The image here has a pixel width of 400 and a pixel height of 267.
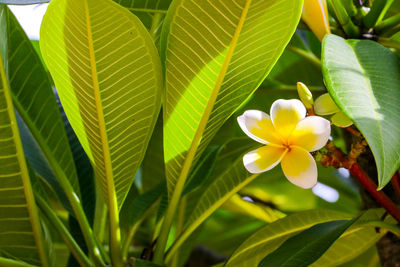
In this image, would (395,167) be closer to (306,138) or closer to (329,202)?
(306,138)

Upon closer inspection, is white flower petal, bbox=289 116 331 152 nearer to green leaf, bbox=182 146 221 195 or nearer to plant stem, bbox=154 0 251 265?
plant stem, bbox=154 0 251 265

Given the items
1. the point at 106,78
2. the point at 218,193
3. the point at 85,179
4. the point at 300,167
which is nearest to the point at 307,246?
the point at 300,167

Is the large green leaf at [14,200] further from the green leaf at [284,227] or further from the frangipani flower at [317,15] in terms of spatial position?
the frangipani flower at [317,15]

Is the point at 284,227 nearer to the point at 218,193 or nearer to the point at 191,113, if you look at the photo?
the point at 218,193

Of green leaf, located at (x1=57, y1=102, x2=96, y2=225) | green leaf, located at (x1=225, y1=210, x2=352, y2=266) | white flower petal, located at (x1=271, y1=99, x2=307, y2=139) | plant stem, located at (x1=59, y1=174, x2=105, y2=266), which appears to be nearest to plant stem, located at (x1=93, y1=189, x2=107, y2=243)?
green leaf, located at (x1=57, y1=102, x2=96, y2=225)

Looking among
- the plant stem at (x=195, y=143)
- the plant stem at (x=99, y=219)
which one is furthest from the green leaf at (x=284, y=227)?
the plant stem at (x=99, y=219)

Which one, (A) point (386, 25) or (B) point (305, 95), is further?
(A) point (386, 25)
